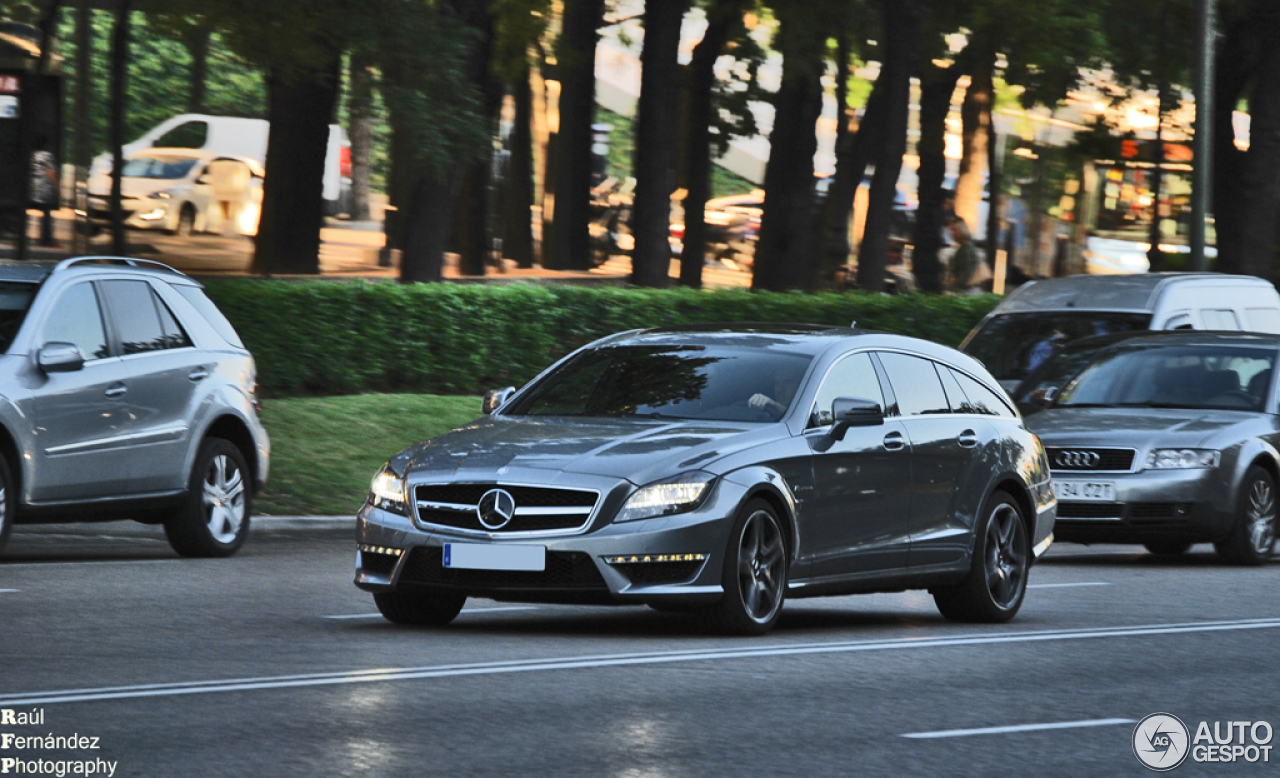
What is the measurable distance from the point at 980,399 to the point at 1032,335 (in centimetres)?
923

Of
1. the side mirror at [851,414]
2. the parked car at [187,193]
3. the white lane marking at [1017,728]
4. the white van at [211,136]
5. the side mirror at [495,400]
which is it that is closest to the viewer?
the white lane marking at [1017,728]

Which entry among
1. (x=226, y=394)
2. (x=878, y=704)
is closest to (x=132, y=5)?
(x=226, y=394)

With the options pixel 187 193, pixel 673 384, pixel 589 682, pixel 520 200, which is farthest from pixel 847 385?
pixel 187 193

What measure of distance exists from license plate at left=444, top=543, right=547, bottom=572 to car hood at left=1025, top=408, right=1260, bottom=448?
296 inches

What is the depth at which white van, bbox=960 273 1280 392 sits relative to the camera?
818 inches

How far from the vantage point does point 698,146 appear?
116 feet

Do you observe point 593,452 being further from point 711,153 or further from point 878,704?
point 711,153

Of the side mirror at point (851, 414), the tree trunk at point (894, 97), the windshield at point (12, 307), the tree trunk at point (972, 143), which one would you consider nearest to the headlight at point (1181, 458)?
the side mirror at point (851, 414)

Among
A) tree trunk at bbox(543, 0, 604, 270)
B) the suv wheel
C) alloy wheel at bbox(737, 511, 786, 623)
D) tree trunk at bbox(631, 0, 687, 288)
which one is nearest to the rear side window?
the suv wheel

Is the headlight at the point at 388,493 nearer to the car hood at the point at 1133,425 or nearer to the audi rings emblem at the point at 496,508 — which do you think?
the audi rings emblem at the point at 496,508

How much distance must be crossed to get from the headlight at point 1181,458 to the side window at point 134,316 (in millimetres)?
6998

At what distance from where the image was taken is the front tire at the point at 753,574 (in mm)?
9688

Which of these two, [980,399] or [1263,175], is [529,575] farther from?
[1263,175]

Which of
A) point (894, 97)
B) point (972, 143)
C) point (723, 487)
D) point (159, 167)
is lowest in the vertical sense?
point (723, 487)
